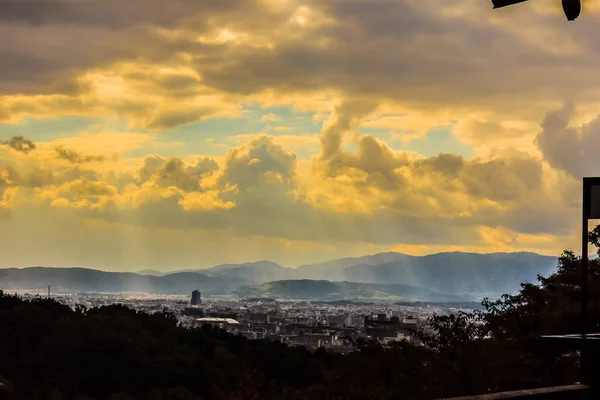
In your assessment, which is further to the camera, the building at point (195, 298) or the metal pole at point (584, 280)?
the building at point (195, 298)

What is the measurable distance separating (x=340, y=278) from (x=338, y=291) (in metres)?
20.4

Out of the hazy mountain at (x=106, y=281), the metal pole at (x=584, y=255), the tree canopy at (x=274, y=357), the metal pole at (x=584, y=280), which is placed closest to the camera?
the metal pole at (x=584, y=280)

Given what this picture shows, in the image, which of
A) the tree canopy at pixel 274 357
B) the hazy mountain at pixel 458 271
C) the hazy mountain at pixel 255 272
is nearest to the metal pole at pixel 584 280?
the tree canopy at pixel 274 357

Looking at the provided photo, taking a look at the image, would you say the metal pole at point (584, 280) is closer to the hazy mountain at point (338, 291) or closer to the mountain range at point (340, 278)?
the mountain range at point (340, 278)

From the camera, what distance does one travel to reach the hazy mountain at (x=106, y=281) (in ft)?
378

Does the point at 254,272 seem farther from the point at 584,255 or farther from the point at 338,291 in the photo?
the point at 584,255

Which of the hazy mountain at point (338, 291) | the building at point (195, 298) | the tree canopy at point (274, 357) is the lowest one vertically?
the tree canopy at point (274, 357)

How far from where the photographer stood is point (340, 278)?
171 metres

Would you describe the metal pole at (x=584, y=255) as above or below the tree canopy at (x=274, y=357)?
above

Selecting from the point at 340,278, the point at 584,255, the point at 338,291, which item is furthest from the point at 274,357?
the point at 340,278

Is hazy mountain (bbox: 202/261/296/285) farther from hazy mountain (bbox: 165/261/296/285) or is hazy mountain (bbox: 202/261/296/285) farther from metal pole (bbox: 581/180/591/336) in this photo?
metal pole (bbox: 581/180/591/336)

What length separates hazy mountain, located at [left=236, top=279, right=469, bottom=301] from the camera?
483ft

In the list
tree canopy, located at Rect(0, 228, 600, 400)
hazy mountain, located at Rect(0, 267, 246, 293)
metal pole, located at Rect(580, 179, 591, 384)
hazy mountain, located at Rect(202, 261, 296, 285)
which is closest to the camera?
metal pole, located at Rect(580, 179, 591, 384)

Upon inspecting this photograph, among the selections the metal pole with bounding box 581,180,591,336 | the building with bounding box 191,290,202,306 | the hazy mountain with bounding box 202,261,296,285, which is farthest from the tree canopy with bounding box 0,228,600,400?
the hazy mountain with bounding box 202,261,296,285
